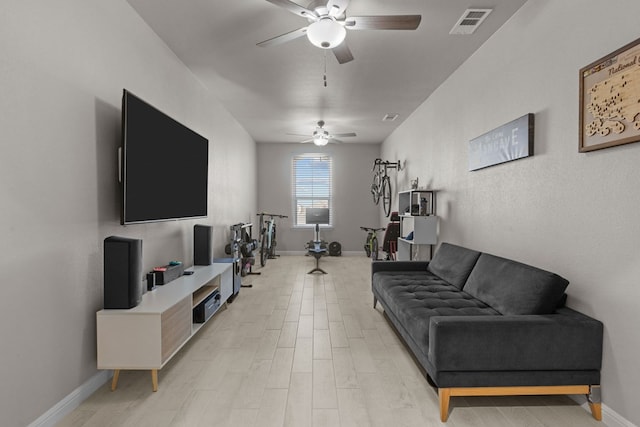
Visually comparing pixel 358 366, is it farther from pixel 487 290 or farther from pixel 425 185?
pixel 425 185

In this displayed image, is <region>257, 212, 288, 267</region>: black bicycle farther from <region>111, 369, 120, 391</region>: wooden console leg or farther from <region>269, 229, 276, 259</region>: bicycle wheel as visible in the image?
<region>111, 369, 120, 391</region>: wooden console leg

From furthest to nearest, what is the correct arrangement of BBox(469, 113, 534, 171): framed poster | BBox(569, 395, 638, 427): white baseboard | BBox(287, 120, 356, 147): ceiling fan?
BBox(287, 120, 356, 147): ceiling fan < BBox(469, 113, 534, 171): framed poster < BBox(569, 395, 638, 427): white baseboard

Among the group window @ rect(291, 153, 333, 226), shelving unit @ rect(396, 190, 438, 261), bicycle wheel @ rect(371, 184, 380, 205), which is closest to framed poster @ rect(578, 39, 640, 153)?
shelving unit @ rect(396, 190, 438, 261)

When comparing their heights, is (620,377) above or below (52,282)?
below

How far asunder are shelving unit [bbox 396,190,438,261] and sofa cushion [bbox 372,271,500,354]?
68cm

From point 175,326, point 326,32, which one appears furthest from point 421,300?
point 326,32

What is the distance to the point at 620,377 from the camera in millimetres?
1867

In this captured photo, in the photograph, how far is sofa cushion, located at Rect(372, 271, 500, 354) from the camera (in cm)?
248

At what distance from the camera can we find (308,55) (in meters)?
3.59

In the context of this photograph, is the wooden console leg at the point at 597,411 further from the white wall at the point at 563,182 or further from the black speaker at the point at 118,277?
the black speaker at the point at 118,277

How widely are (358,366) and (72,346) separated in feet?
6.40

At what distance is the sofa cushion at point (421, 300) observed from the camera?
2.48 metres

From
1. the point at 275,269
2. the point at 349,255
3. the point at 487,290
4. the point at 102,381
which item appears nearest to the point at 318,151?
the point at 349,255

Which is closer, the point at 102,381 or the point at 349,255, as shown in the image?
the point at 102,381
